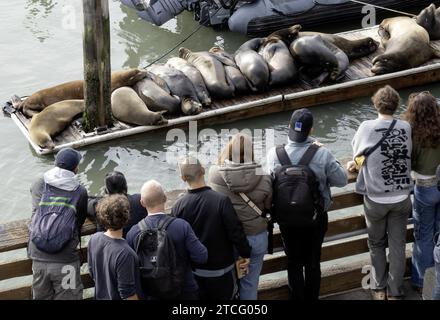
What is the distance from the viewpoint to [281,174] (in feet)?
17.2

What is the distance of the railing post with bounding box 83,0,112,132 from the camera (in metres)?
9.80

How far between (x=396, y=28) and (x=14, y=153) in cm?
704

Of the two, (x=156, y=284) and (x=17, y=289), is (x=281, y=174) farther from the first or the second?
(x=17, y=289)

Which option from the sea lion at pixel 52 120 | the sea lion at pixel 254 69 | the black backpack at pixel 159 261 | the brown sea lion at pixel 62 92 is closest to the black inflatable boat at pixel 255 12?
the sea lion at pixel 254 69

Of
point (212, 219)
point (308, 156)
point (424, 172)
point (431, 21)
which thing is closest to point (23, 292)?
point (212, 219)

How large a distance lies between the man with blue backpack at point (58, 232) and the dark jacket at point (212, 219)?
2.38ft

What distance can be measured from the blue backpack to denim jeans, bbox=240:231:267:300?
1.28 meters

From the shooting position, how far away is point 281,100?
11250 mm

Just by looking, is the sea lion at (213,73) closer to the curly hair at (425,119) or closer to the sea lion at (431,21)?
the sea lion at (431,21)

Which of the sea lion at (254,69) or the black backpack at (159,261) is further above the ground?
the black backpack at (159,261)

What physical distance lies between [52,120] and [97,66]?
43.3 inches

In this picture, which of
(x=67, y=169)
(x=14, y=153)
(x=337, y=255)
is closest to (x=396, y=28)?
(x=14, y=153)

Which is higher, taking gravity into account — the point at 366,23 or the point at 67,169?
the point at 67,169

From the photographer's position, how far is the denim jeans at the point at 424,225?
18.5 feet
